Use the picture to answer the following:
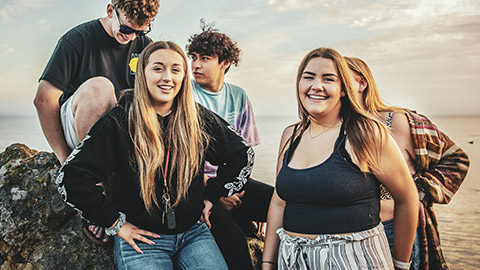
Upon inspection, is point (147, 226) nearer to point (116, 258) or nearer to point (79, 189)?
point (116, 258)

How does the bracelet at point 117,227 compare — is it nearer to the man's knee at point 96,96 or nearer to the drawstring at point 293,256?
the man's knee at point 96,96

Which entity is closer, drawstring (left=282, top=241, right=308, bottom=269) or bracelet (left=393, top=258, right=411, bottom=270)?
drawstring (left=282, top=241, right=308, bottom=269)

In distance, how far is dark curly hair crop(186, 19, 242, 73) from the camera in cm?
447

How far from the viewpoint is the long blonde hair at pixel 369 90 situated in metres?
3.08

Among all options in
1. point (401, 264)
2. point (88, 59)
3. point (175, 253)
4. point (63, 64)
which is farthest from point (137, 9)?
point (401, 264)

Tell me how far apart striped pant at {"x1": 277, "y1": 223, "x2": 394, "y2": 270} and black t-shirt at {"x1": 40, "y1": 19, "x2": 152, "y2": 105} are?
235 centimetres

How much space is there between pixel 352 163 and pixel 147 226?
4.98ft

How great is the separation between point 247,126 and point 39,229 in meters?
2.40

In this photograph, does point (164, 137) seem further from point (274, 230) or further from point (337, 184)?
point (337, 184)

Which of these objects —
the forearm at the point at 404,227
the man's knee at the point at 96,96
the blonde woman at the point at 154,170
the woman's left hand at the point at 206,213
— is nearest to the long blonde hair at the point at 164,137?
the blonde woman at the point at 154,170

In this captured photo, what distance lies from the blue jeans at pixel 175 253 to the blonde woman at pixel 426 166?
134 centimetres

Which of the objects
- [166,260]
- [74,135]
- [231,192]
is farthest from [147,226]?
[74,135]

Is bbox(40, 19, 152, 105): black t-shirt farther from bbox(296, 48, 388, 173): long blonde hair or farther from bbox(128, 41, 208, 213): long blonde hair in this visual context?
bbox(296, 48, 388, 173): long blonde hair

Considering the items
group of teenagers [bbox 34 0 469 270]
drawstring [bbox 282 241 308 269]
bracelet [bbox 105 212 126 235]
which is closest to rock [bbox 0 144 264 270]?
group of teenagers [bbox 34 0 469 270]
